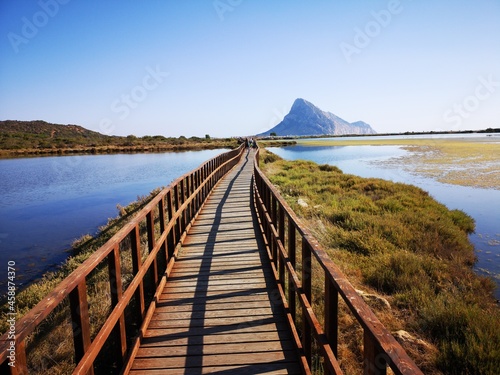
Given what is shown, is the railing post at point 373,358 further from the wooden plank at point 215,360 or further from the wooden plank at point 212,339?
the wooden plank at point 212,339

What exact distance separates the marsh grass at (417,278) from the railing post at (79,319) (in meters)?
2.77

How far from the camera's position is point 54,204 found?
1806 cm

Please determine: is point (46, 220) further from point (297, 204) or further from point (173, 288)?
point (173, 288)

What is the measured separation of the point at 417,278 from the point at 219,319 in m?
4.32

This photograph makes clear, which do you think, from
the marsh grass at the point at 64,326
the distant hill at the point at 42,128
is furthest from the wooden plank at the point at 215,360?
the distant hill at the point at 42,128

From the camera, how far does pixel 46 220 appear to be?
14.7 m

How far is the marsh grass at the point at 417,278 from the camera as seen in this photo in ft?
14.1

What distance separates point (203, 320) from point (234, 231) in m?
4.09

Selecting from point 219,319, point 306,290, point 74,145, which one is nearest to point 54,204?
point 219,319

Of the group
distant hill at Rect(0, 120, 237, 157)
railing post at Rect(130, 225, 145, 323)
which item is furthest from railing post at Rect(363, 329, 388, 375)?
distant hill at Rect(0, 120, 237, 157)

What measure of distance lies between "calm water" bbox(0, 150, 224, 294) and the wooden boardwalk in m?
5.45

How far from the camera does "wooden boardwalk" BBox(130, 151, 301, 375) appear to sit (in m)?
3.28

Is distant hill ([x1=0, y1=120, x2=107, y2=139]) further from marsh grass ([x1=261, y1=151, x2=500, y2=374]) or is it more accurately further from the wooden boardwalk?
the wooden boardwalk

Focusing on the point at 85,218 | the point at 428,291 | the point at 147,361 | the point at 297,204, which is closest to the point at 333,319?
the point at 147,361
